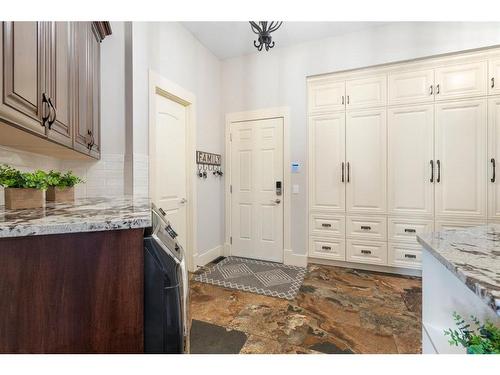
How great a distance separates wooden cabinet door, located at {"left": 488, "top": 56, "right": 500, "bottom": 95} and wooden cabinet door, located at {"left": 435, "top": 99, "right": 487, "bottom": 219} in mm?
139

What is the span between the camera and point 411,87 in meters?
2.73

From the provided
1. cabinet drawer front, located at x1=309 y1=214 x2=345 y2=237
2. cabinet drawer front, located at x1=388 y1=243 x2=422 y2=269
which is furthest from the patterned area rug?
cabinet drawer front, located at x1=388 y1=243 x2=422 y2=269

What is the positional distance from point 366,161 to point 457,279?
92.4 inches

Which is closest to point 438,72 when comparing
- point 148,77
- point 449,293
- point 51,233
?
point 449,293

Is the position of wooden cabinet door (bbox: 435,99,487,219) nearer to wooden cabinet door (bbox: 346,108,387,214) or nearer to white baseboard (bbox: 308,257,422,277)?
wooden cabinet door (bbox: 346,108,387,214)

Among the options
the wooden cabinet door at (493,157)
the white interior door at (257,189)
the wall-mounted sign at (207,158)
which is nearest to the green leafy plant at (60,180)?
the wall-mounted sign at (207,158)

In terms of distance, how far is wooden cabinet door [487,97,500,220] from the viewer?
2438mm

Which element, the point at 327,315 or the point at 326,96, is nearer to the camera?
the point at 327,315

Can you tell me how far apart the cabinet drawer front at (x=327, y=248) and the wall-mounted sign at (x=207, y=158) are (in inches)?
66.6

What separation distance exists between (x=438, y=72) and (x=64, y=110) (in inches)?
136

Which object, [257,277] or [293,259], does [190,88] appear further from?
[293,259]

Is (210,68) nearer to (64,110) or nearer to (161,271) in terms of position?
(64,110)

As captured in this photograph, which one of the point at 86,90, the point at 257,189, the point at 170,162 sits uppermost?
the point at 86,90

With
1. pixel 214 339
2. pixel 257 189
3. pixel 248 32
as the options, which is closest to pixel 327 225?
pixel 257 189
